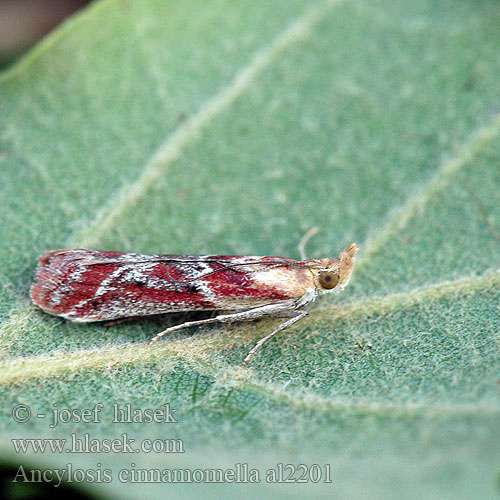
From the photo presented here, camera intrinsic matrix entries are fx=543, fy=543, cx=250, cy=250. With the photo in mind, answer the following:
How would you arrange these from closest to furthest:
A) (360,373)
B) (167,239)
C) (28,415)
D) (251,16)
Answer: (28,415), (360,373), (167,239), (251,16)

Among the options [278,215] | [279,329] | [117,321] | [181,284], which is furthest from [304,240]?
[117,321]

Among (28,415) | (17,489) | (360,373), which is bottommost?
(17,489)

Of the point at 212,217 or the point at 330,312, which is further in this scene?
the point at 212,217

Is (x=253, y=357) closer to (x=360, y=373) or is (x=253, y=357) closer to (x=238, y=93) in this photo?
(x=360, y=373)

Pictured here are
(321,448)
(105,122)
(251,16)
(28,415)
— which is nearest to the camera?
(321,448)

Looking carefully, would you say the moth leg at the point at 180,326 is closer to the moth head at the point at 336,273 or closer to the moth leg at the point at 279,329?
the moth leg at the point at 279,329

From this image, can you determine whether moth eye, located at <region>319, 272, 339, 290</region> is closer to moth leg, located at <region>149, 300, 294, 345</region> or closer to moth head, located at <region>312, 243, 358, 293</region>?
moth head, located at <region>312, 243, 358, 293</region>

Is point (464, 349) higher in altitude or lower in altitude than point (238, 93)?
lower


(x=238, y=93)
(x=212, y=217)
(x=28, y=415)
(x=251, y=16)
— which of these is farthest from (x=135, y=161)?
(x=28, y=415)
